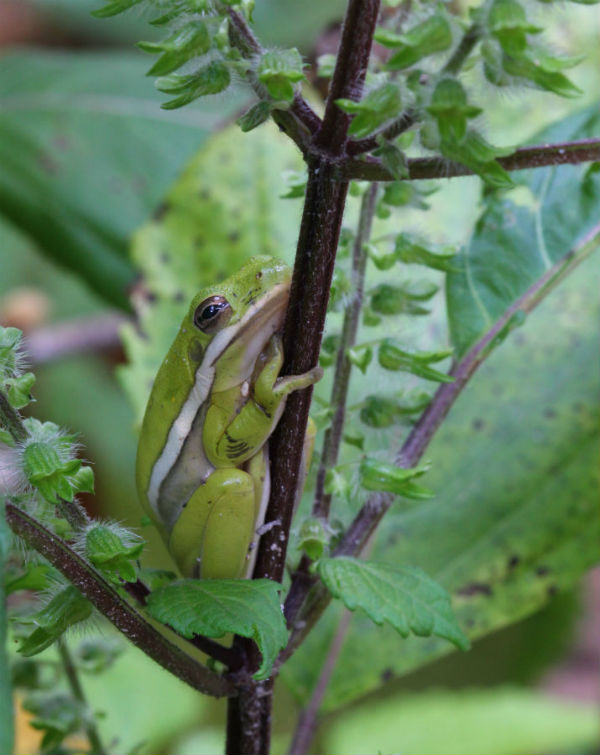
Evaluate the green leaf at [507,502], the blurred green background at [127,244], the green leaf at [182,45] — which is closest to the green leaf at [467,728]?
the blurred green background at [127,244]

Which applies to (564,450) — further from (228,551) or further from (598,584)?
(598,584)

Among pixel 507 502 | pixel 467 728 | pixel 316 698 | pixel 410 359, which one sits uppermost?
pixel 410 359

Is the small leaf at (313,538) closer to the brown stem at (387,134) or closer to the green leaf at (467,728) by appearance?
the brown stem at (387,134)

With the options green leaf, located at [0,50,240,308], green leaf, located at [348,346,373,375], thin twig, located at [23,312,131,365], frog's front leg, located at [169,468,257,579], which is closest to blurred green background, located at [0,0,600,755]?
green leaf, located at [0,50,240,308]

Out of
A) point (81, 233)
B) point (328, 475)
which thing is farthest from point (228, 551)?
point (81, 233)

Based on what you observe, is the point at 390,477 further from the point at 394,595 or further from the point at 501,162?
the point at 501,162

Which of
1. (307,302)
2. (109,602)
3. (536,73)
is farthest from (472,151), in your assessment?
(109,602)

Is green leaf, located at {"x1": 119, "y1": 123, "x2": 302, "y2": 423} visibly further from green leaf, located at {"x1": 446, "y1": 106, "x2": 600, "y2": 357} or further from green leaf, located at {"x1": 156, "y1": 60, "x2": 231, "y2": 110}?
green leaf, located at {"x1": 156, "y1": 60, "x2": 231, "y2": 110}
